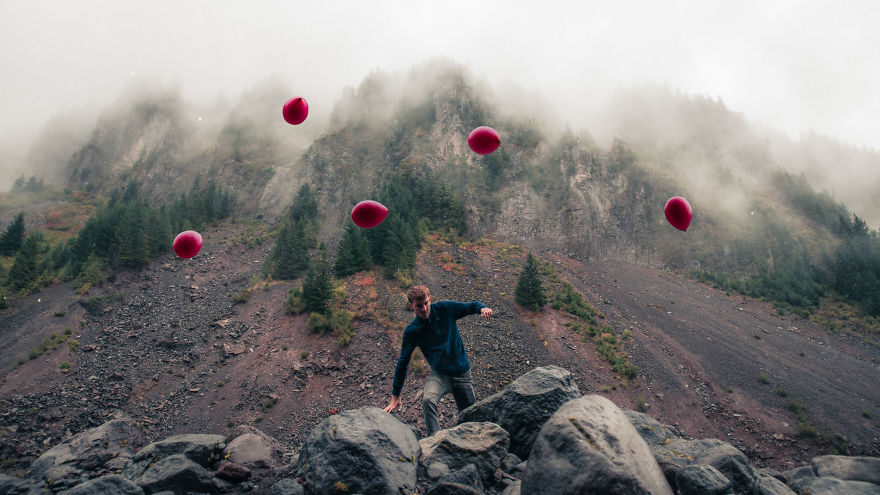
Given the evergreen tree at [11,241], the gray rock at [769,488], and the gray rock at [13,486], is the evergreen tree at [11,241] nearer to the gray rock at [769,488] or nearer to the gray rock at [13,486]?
the gray rock at [13,486]

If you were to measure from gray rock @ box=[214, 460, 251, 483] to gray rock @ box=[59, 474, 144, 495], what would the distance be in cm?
92

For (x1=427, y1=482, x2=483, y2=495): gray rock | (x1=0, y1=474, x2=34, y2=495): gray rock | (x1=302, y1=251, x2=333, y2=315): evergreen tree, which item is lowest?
(x1=302, y1=251, x2=333, y2=315): evergreen tree

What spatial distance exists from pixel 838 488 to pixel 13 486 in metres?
11.1

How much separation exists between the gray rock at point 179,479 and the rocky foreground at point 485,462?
0.01m

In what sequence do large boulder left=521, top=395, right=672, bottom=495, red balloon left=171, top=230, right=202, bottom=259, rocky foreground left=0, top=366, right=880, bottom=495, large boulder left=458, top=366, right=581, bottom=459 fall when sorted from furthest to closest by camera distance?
red balloon left=171, top=230, right=202, bottom=259 → large boulder left=458, top=366, right=581, bottom=459 → rocky foreground left=0, top=366, right=880, bottom=495 → large boulder left=521, top=395, right=672, bottom=495

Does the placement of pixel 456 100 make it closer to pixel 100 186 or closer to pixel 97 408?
pixel 97 408

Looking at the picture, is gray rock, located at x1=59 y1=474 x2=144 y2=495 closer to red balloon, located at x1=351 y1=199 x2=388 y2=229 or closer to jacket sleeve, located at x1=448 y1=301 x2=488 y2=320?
jacket sleeve, located at x1=448 y1=301 x2=488 y2=320

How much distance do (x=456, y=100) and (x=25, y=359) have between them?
2383 inches

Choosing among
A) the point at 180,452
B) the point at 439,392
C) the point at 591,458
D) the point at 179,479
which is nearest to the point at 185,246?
the point at 180,452

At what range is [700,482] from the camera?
398 cm

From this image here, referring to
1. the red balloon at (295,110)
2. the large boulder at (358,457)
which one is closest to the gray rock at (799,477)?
the large boulder at (358,457)

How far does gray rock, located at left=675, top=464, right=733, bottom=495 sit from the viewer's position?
3.92 meters

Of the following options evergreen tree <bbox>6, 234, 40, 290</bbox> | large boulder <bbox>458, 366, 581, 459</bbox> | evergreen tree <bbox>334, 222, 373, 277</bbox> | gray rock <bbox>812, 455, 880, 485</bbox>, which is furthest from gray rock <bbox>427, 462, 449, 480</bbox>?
evergreen tree <bbox>6, 234, 40, 290</bbox>

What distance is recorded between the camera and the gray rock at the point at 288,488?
4.22m
